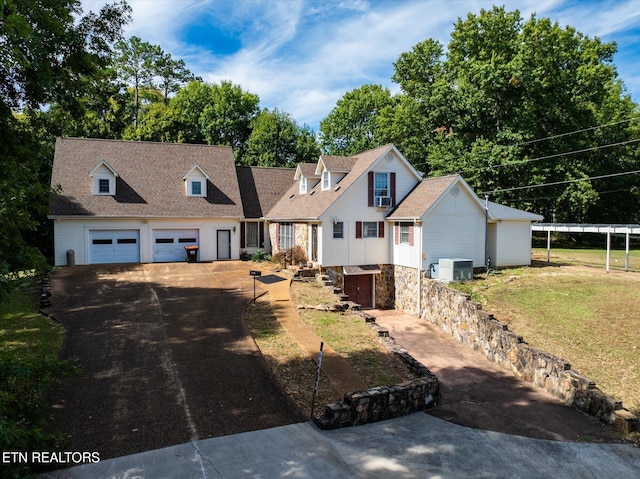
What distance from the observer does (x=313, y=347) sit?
12055 millimetres

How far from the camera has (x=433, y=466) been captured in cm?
713

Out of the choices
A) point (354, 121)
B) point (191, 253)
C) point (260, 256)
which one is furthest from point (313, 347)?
point (354, 121)

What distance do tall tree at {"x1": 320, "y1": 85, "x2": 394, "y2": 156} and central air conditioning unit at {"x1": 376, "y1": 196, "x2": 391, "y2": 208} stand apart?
884 inches

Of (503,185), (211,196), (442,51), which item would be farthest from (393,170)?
(442,51)

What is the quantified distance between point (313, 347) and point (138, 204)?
57.7ft

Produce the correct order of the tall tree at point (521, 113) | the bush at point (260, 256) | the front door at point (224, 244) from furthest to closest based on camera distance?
the tall tree at point (521, 113) < the front door at point (224, 244) < the bush at point (260, 256)

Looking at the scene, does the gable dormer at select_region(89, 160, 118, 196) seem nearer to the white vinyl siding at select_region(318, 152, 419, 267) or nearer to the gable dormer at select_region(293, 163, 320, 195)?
the gable dormer at select_region(293, 163, 320, 195)

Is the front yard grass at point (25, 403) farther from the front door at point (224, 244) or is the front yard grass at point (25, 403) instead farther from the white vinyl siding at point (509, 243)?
the white vinyl siding at point (509, 243)

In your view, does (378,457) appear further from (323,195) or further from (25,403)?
(323,195)

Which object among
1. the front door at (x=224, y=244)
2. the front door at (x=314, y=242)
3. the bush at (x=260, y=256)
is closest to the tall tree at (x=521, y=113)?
the front door at (x=314, y=242)

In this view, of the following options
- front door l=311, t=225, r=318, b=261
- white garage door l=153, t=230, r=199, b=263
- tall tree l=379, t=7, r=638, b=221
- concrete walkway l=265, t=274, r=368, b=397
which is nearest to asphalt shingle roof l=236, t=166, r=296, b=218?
white garage door l=153, t=230, r=199, b=263

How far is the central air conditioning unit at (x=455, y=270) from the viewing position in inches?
835

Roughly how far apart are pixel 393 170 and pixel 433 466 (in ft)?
62.5

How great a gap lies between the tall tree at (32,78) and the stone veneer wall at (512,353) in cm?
1293
